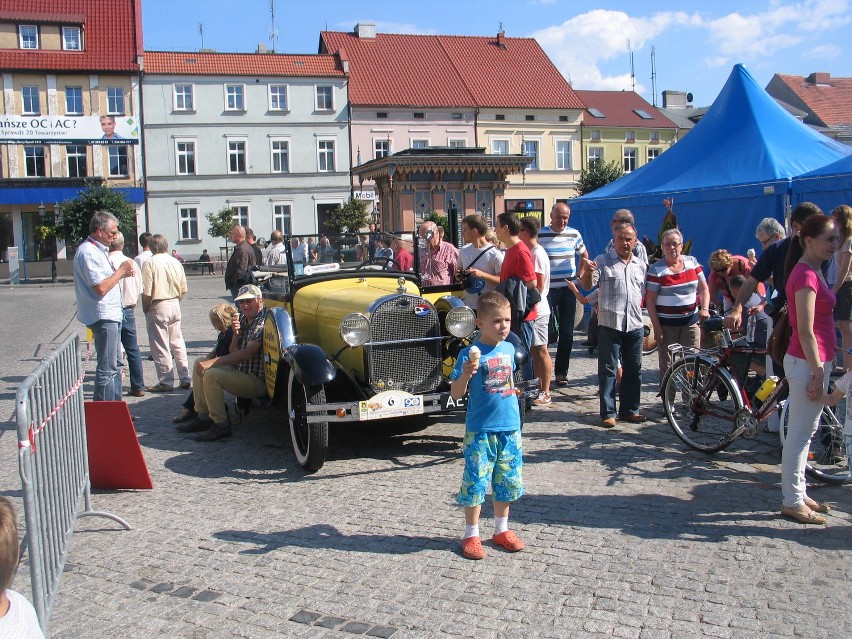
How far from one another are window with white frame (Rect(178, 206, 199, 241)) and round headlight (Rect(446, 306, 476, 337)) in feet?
139

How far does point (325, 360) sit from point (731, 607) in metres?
3.40

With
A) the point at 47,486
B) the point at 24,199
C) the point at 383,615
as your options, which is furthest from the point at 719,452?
the point at 24,199

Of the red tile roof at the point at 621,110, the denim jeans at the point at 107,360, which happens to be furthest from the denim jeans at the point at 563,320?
the red tile roof at the point at 621,110

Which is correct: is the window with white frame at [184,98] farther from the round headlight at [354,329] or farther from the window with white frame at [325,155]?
the round headlight at [354,329]

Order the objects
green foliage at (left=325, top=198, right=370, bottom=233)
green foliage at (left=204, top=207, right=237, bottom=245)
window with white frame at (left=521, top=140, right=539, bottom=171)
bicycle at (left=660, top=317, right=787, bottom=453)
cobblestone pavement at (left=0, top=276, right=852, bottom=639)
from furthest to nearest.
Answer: window with white frame at (left=521, top=140, right=539, bottom=171)
green foliage at (left=204, top=207, right=237, bottom=245)
green foliage at (left=325, top=198, right=370, bottom=233)
bicycle at (left=660, top=317, right=787, bottom=453)
cobblestone pavement at (left=0, top=276, right=852, bottom=639)

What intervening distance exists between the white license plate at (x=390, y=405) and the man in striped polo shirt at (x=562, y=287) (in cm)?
349

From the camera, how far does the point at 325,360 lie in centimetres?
627

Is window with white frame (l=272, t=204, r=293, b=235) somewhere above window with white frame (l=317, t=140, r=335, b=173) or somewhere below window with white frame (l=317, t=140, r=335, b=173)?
below

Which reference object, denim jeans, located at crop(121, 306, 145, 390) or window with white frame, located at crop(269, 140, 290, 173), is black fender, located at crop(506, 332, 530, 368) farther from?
window with white frame, located at crop(269, 140, 290, 173)

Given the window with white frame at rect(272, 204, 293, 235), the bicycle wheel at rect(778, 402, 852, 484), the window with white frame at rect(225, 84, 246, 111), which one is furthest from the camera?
A: the window with white frame at rect(272, 204, 293, 235)

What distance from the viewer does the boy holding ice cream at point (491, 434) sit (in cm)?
452

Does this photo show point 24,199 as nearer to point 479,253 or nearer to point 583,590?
point 479,253

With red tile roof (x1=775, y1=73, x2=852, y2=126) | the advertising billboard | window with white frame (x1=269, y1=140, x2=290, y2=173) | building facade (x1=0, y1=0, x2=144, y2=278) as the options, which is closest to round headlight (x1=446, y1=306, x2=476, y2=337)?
the advertising billboard

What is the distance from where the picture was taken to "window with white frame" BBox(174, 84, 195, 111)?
4562 centimetres
